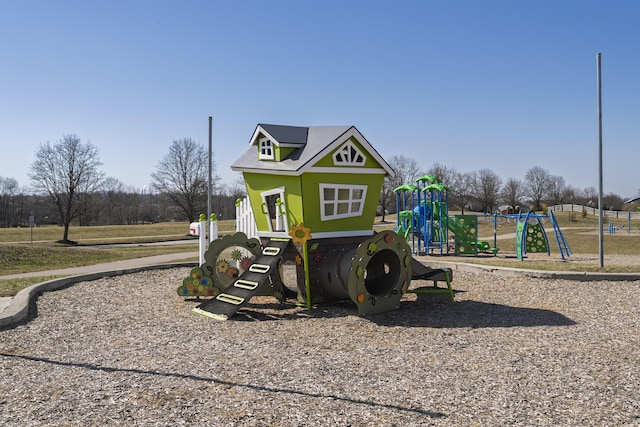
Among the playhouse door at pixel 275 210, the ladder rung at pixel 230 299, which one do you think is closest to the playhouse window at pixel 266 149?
the playhouse door at pixel 275 210

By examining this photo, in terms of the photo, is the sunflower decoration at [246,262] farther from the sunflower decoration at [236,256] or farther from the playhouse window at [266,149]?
the playhouse window at [266,149]

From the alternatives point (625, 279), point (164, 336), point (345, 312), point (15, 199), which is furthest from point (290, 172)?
point (15, 199)

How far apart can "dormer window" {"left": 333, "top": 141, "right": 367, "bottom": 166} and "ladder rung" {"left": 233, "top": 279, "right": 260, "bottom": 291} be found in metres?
2.67

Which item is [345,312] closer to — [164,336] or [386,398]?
[164,336]

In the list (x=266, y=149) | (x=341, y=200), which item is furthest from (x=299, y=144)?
(x=341, y=200)

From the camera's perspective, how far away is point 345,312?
9.20 metres

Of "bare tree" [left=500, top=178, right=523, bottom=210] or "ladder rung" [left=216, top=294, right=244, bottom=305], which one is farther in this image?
"bare tree" [left=500, top=178, right=523, bottom=210]

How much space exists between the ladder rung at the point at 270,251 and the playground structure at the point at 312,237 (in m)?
0.03

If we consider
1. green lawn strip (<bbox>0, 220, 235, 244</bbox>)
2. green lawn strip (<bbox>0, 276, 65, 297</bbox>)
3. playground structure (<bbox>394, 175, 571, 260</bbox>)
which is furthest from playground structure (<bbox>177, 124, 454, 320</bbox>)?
green lawn strip (<bbox>0, 220, 235, 244</bbox>)

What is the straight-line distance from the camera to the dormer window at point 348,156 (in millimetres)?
9773

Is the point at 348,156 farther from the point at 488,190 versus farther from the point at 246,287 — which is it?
the point at 488,190

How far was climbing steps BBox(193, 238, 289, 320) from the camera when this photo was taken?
28.9ft

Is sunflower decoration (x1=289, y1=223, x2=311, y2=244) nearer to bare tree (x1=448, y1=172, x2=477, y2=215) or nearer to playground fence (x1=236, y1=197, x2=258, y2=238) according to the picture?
playground fence (x1=236, y1=197, x2=258, y2=238)

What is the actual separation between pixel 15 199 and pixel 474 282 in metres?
89.9
